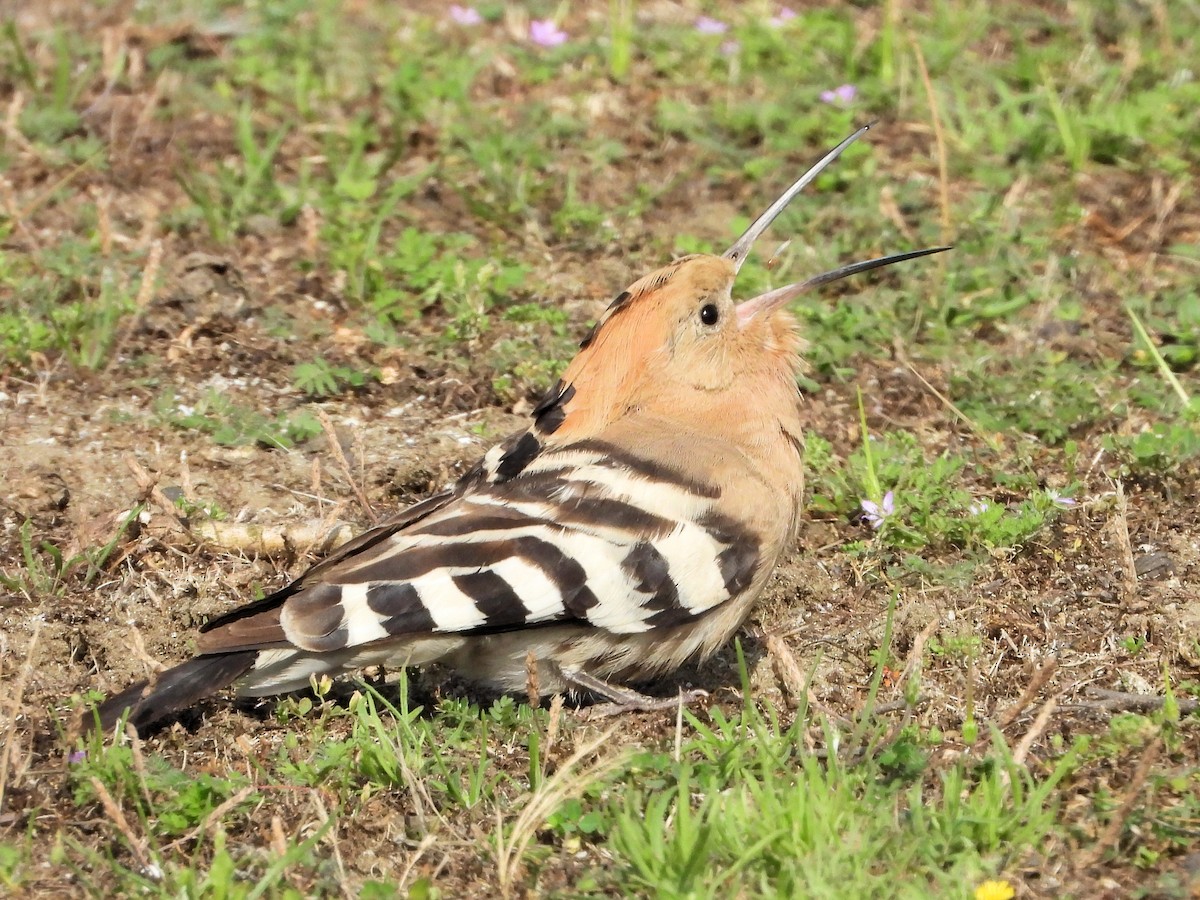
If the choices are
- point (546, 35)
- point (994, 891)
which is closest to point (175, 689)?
point (994, 891)

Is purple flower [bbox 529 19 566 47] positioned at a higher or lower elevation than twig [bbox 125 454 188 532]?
higher

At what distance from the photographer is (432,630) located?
2920 mm

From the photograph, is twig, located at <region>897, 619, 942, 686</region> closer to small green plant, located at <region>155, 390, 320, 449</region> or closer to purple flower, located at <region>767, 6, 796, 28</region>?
small green plant, located at <region>155, 390, 320, 449</region>

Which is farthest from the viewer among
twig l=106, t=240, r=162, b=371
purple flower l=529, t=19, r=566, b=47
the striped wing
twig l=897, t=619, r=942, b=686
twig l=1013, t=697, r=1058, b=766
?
purple flower l=529, t=19, r=566, b=47

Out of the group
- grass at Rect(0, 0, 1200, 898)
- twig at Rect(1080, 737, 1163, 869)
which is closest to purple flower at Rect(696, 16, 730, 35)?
grass at Rect(0, 0, 1200, 898)

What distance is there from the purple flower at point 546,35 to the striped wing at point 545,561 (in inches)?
108

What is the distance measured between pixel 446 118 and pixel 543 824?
122 inches

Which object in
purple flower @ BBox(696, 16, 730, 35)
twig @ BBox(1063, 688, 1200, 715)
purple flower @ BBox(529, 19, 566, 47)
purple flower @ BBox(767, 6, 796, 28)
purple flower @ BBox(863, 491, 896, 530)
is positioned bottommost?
twig @ BBox(1063, 688, 1200, 715)

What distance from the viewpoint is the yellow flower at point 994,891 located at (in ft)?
7.87

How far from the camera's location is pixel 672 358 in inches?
136

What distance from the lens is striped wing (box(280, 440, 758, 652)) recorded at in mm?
2893

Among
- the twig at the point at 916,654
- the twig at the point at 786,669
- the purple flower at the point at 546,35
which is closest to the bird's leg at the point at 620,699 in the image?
the twig at the point at 786,669

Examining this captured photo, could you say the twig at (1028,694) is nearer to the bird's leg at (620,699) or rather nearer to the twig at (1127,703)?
the twig at (1127,703)

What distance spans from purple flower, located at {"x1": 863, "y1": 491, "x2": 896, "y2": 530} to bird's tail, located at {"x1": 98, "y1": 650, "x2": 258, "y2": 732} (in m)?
1.45
